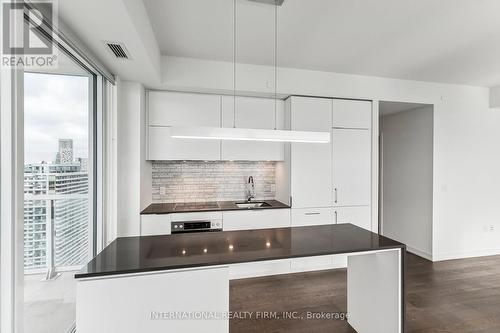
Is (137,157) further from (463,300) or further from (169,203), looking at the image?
(463,300)

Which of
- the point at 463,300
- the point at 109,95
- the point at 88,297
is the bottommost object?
the point at 463,300

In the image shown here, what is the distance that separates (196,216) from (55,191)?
1.58 metres

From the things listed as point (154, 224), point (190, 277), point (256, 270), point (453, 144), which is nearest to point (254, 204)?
point (256, 270)

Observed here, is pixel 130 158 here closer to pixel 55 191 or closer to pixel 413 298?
pixel 55 191

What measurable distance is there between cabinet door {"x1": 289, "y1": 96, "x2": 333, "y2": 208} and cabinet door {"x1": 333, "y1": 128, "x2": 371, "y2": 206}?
128 millimetres

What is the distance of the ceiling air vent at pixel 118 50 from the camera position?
1950 millimetres

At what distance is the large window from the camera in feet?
4.68

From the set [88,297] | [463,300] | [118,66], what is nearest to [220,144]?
[118,66]

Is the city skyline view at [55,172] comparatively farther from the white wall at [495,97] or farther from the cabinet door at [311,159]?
the white wall at [495,97]

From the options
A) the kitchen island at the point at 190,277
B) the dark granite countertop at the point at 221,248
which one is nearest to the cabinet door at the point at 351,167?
the dark granite countertop at the point at 221,248

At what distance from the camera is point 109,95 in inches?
103

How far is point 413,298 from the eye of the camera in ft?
8.95

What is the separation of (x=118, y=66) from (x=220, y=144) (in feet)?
4.91

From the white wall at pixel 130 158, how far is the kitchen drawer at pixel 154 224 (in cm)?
7
